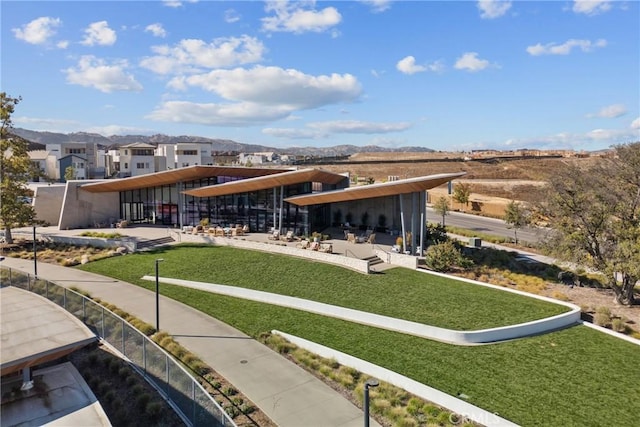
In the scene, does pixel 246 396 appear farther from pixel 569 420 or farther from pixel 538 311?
pixel 538 311

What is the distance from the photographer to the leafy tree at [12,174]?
97.5ft

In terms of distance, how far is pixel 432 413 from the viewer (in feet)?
37.7

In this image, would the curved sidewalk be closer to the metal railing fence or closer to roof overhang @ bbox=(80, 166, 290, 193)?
the metal railing fence

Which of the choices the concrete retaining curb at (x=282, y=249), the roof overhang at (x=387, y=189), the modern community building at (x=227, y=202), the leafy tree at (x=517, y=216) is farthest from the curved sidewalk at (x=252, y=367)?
the leafy tree at (x=517, y=216)

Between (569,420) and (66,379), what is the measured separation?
14052 millimetres

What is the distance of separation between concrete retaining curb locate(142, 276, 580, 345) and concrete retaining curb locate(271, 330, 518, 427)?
2.87 m

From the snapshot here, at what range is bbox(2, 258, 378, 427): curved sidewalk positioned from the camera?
11.4 m

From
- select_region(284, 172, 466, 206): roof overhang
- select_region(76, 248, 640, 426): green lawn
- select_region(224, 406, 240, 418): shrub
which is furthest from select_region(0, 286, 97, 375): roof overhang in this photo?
select_region(284, 172, 466, 206): roof overhang

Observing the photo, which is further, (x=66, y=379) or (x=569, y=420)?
(x=66, y=379)

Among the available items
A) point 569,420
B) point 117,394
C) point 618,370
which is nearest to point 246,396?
point 117,394

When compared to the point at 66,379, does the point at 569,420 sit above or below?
below

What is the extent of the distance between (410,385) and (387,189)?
566 inches

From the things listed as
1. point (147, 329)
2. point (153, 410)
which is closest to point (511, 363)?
point (153, 410)

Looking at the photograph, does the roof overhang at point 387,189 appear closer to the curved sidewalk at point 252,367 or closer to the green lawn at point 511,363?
the green lawn at point 511,363
